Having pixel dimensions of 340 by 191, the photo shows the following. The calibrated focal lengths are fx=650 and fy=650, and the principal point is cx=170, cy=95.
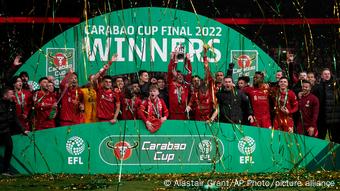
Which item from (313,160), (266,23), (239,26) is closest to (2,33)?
(239,26)

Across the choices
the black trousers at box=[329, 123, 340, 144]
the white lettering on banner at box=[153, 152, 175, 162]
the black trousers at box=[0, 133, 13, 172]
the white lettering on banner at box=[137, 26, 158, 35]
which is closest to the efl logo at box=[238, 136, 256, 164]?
the white lettering on banner at box=[153, 152, 175, 162]

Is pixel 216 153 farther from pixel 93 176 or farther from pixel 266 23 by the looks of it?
pixel 266 23

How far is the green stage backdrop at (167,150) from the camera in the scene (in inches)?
348

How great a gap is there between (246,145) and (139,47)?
2.56 m

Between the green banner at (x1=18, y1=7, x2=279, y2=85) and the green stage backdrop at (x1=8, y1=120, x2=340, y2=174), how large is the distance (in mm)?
1472

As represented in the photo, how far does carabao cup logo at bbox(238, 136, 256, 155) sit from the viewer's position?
9039 mm

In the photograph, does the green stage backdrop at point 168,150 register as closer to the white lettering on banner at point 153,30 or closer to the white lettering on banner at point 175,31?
the white lettering on banner at point 153,30

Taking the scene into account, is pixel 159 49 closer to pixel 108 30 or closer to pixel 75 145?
pixel 108 30

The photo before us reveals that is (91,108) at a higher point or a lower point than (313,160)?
higher

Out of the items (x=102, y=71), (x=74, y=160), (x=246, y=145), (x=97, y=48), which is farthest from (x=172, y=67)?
(x=74, y=160)

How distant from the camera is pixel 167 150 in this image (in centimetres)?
896

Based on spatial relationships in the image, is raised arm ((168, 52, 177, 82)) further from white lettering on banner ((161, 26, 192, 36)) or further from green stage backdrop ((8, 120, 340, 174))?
green stage backdrop ((8, 120, 340, 174))

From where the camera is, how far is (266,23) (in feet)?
59.3

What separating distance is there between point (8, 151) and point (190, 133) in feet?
8.09
